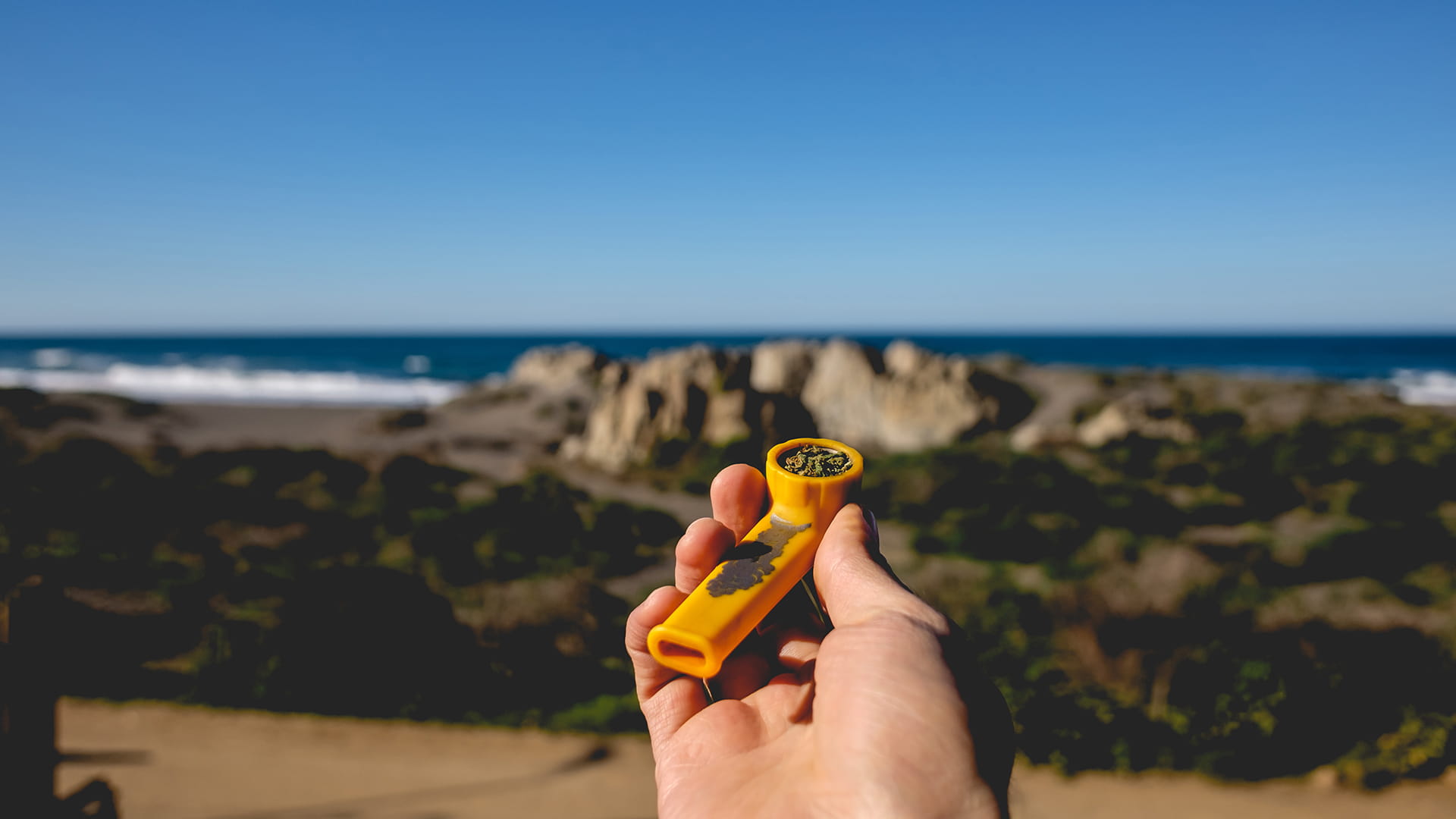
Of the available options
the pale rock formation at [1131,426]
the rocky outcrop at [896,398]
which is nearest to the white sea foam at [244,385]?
the rocky outcrop at [896,398]

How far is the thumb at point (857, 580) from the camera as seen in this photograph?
2.21m

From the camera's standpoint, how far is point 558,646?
27.8ft

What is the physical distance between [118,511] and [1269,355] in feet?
317

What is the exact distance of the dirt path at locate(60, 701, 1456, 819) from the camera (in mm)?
6121

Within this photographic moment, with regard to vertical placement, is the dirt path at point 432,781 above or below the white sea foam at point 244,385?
below

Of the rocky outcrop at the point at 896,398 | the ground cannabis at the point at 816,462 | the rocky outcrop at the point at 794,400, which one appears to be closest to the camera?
the ground cannabis at the point at 816,462

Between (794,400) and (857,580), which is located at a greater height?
(857,580)

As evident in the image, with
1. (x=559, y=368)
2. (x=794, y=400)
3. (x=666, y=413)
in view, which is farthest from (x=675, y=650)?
(x=559, y=368)

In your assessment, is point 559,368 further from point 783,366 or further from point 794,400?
point 794,400

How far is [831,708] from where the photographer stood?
6.97 ft

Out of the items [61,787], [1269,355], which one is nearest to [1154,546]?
[61,787]

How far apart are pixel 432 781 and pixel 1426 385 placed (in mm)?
65707

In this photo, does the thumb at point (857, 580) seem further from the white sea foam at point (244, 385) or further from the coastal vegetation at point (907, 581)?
the white sea foam at point (244, 385)

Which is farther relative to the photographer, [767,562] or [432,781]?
[432,781]
